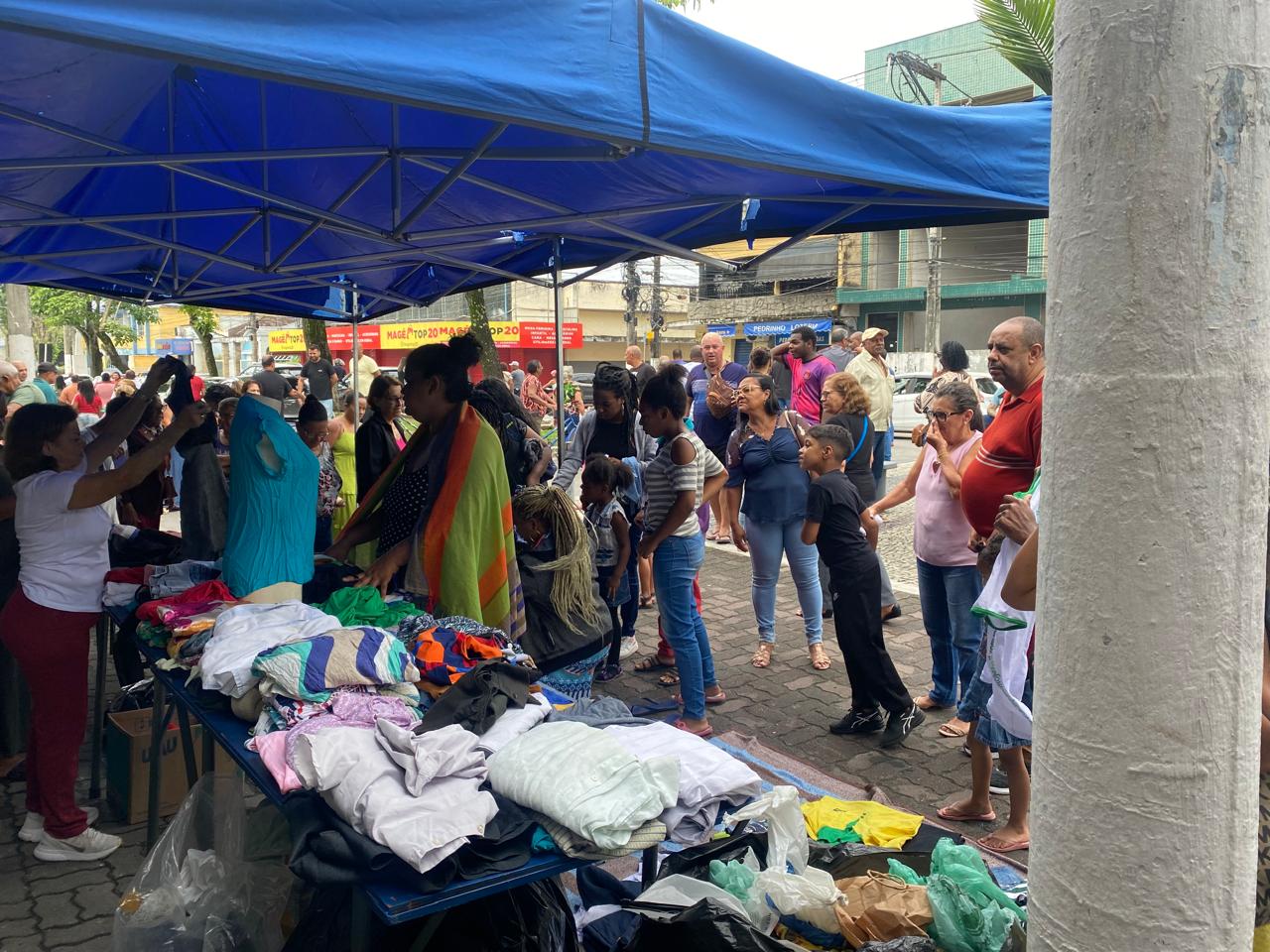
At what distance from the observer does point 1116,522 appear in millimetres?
1304

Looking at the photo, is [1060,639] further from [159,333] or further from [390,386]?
[159,333]

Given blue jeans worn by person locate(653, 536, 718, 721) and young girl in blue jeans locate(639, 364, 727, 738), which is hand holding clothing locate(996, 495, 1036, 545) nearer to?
young girl in blue jeans locate(639, 364, 727, 738)

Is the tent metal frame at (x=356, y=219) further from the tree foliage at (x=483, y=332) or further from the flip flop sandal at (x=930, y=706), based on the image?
the tree foliage at (x=483, y=332)

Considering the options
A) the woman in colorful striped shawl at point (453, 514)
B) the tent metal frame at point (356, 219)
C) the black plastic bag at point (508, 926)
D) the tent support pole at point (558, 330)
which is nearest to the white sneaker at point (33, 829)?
the woman in colorful striped shawl at point (453, 514)

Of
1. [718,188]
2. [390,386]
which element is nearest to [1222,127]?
[718,188]

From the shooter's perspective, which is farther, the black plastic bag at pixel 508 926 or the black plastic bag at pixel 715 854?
the black plastic bag at pixel 715 854

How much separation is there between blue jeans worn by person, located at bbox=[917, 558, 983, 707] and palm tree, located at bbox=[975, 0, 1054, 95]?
504 centimetres

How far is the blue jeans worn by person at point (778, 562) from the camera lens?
5.93 meters

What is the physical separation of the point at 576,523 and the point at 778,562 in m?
2.02

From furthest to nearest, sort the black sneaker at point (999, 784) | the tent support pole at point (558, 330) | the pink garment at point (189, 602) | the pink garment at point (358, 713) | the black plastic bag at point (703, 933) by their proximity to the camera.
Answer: the tent support pole at point (558, 330) < the black sneaker at point (999, 784) < the pink garment at point (189, 602) < the pink garment at point (358, 713) < the black plastic bag at point (703, 933)

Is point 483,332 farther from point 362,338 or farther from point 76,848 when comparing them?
point 362,338

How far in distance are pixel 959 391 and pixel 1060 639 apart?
381cm

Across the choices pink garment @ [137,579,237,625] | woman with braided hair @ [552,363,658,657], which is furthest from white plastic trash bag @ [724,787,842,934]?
woman with braided hair @ [552,363,658,657]

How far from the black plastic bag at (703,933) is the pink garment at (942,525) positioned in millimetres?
2918
